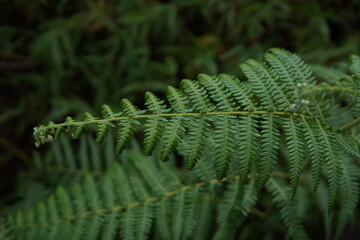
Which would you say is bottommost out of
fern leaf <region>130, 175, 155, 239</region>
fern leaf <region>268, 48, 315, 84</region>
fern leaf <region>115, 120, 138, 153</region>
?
fern leaf <region>130, 175, 155, 239</region>

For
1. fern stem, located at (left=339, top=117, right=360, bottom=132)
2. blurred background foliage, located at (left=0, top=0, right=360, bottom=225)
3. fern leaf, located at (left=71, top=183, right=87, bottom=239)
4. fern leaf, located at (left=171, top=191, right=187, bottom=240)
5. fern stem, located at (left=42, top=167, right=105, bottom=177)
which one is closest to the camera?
fern stem, located at (left=339, top=117, right=360, bottom=132)

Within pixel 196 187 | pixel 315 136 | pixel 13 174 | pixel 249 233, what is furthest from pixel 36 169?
pixel 315 136

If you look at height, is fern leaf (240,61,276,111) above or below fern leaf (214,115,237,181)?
above

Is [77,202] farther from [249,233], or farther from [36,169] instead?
[249,233]

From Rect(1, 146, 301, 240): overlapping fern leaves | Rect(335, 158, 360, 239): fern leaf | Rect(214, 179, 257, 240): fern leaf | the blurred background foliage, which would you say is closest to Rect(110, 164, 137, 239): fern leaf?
Rect(1, 146, 301, 240): overlapping fern leaves

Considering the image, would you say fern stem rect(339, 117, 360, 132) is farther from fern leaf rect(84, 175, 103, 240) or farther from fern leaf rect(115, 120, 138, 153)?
fern leaf rect(84, 175, 103, 240)

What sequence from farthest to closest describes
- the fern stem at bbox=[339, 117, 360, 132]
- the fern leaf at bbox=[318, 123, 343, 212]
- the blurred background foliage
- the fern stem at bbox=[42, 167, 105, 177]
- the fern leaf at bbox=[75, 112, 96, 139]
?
the blurred background foliage → the fern stem at bbox=[42, 167, 105, 177] → the fern stem at bbox=[339, 117, 360, 132] → the fern leaf at bbox=[318, 123, 343, 212] → the fern leaf at bbox=[75, 112, 96, 139]

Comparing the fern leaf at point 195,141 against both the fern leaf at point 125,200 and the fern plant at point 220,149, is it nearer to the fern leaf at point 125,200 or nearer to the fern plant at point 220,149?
the fern plant at point 220,149

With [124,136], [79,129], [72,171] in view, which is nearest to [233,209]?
[124,136]
